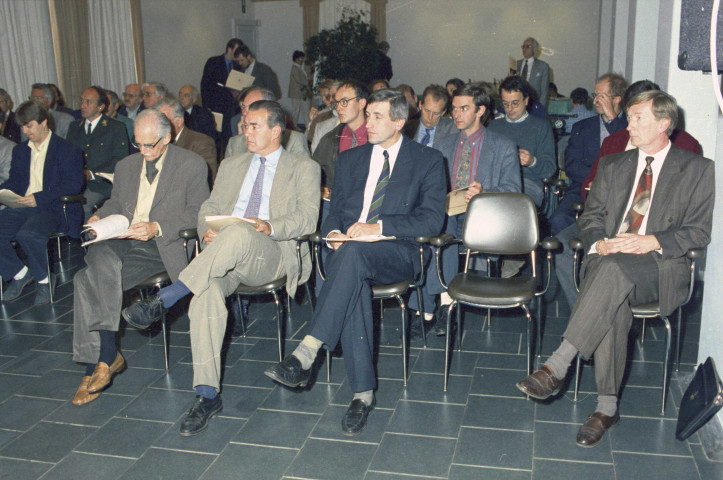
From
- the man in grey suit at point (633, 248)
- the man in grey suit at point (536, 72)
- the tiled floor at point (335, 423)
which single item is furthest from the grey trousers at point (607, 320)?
the man in grey suit at point (536, 72)

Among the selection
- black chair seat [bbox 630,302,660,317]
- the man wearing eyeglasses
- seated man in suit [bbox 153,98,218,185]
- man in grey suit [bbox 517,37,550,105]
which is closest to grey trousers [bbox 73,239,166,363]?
seated man in suit [bbox 153,98,218,185]

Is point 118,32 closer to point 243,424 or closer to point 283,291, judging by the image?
point 283,291

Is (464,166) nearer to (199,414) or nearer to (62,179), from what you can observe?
(199,414)

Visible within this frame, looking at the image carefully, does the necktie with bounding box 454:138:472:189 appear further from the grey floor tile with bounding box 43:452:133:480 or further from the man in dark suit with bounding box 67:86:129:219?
the man in dark suit with bounding box 67:86:129:219

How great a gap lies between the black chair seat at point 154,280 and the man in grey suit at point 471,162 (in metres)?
1.39

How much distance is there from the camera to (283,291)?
15.5 feet

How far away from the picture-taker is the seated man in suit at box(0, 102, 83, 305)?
15.0 feet

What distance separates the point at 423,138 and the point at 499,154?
75 cm

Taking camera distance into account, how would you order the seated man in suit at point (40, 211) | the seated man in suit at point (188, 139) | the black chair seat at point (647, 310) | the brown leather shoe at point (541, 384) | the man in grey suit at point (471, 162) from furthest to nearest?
the seated man in suit at point (188, 139) < the seated man in suit at point (40, 211) < the man in grey suit at point (471, 162) < the black chair seat at point (647, 310) < the brown leather shoe at point (541, 384)

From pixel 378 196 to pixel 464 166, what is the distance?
2.80ft

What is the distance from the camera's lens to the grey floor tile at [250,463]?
2.49 metres

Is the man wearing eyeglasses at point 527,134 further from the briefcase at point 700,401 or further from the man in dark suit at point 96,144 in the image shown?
the man in dark suit at point 96,144

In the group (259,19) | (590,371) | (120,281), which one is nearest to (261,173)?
(120,281)

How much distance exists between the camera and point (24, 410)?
121 inches
